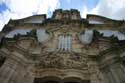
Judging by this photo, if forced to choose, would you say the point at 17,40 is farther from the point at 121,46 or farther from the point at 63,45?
the point at 121,46

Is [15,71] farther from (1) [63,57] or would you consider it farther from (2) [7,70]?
(1) [63,57]

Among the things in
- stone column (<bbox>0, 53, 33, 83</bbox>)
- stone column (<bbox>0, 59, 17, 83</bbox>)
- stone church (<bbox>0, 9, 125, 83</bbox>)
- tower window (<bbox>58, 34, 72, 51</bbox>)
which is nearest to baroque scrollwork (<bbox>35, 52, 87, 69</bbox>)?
stone church (<bbox>0, 9, 125, 83</bbox>)

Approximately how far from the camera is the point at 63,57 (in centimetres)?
1434

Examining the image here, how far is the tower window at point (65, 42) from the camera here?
15.8 m

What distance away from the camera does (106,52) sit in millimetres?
13617

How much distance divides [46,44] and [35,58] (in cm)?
216

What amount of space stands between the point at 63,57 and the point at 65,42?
2.56m

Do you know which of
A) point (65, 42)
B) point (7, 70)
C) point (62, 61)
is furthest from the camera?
point (65, 42)

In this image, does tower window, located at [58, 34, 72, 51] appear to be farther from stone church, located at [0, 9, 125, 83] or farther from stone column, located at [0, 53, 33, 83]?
stone column, located at [0, 53, 33, 83]

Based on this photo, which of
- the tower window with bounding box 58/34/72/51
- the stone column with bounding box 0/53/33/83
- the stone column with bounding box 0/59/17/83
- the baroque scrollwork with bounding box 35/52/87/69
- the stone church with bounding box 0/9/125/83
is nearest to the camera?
the stone column with bounding box 0/59/17/83

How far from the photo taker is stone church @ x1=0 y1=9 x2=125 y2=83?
12625mm

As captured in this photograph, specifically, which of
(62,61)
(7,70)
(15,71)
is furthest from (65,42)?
(7,70)

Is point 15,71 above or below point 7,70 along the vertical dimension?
above

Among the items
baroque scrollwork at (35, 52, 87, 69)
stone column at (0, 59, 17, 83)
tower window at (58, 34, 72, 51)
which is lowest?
stone column at (0, 59, 17, 83)
